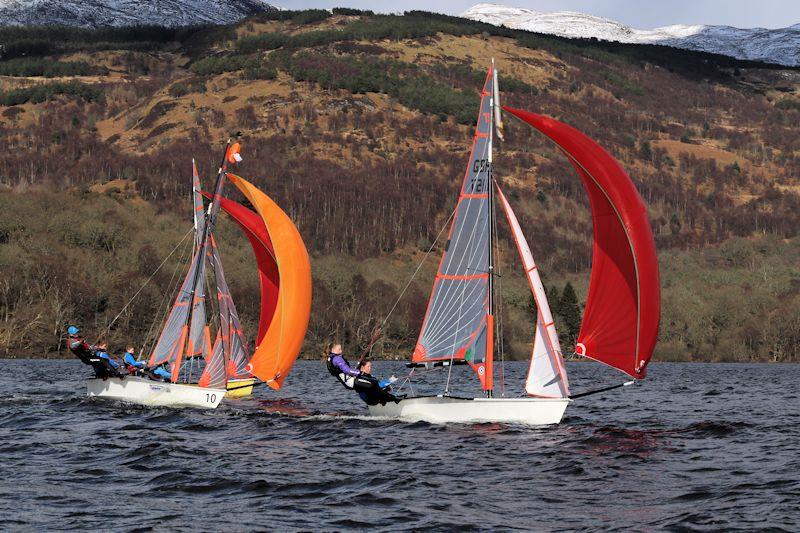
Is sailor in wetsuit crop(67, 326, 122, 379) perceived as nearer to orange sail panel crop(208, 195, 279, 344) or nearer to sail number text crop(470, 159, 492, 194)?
orange sail panel crop(208, 195, 279, 344)

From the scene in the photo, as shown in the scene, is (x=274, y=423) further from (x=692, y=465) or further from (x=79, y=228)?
(x=79, y=228)

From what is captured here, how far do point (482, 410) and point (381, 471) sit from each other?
238 inches

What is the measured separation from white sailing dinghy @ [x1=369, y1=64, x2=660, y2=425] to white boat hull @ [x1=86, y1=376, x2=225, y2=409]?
777 cm

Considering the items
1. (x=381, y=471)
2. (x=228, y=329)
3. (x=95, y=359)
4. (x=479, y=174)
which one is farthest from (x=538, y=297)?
(x=95, y=359)

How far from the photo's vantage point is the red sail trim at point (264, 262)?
44.4 meters

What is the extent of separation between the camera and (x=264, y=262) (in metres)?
45.2

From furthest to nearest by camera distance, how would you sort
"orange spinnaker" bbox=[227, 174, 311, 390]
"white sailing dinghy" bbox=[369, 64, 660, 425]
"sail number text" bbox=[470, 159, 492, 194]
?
"orange spinnaker" bbox=[227, 174, 311, 390] < "sail number text" bbox=[470, 159, 492, 194] < "white sailing dinghy" bbox=[369, 64, 660, 425]

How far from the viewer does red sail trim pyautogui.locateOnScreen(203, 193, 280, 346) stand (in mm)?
44406

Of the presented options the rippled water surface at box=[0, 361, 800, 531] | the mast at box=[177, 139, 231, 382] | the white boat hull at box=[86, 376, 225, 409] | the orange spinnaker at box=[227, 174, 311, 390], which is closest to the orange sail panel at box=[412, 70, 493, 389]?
the rippled water surface at box=[0, 361, 800, 531]

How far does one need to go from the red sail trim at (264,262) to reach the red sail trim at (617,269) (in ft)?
57.8

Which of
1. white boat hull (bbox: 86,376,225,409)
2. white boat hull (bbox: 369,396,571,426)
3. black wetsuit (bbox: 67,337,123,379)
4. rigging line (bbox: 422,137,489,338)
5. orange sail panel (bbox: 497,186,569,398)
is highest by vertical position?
rigging line (bbox: 422,137,489,338)

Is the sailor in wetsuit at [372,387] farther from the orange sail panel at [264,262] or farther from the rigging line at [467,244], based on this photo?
the orange sail panel at [264,262]

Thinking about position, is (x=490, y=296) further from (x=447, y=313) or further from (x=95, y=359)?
(x=95, y=359)

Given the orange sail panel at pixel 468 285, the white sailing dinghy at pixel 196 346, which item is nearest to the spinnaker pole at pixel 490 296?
the orange sail panel at pixel 468 285
